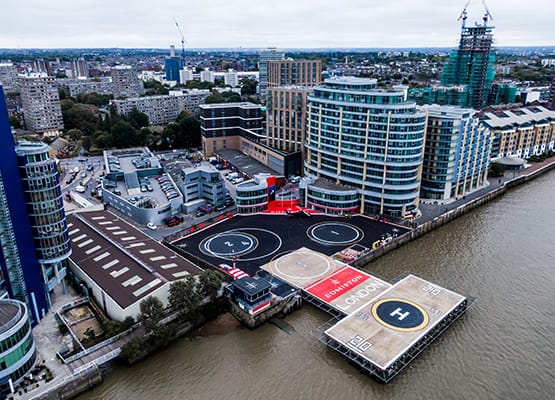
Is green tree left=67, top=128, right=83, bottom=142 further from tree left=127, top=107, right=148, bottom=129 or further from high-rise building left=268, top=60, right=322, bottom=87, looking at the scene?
high-rise building left=268, top=60, right=322, bottom=87

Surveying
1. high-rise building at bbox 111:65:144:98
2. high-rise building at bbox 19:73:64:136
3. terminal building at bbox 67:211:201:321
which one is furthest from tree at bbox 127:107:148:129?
terminal building at bbox 67:211:201:321

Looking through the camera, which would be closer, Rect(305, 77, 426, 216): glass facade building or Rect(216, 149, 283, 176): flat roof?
Rect(305, 77, 426, 216): glass facade building

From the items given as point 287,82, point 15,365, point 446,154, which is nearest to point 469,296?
point 446,154

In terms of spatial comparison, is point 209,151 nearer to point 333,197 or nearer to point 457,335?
point 333,197

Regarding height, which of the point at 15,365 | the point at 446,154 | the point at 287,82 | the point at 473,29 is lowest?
the point at 15,365

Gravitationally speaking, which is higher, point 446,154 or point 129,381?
point 446,154

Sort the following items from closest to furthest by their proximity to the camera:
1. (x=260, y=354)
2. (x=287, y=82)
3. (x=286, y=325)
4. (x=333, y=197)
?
(x=260, y=354) → (x=286, y=325) → (x=333, y=197) → (x=287, y=82)

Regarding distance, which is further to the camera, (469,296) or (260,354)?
(469,296)
